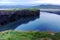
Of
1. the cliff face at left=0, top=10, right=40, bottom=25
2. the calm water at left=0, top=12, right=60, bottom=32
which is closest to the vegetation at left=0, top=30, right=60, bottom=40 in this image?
the calm water at left=0, top=12, right=60, bottom=32

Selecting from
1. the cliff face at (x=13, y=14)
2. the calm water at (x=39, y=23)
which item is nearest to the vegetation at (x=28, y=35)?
the calm water at (x=39, y=23)

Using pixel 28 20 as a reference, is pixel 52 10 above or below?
above

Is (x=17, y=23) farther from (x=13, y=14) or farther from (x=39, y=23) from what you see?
(x=39, y=23)

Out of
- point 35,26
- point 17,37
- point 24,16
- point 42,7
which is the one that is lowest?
point 17,37

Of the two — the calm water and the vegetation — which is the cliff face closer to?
the calm water

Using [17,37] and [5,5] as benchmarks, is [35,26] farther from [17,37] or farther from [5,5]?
[5,5]

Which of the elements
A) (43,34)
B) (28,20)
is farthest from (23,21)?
(43,34)
